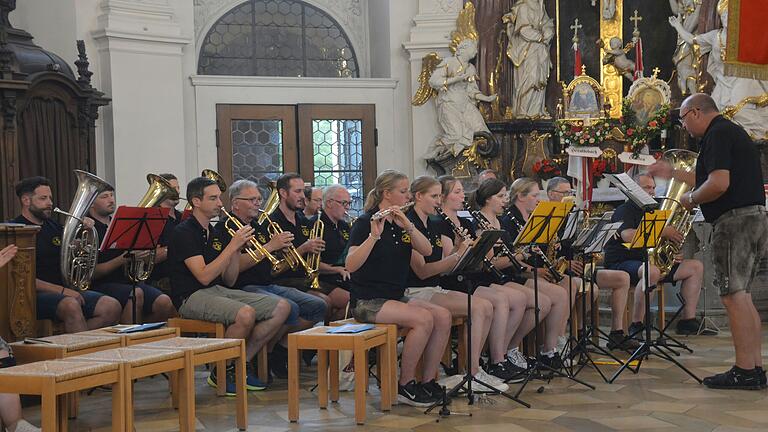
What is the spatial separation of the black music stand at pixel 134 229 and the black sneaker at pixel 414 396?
1.98 meters

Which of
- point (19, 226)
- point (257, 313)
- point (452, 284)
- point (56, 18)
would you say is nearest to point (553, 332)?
point (452, 284)

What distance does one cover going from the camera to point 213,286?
6785 mm

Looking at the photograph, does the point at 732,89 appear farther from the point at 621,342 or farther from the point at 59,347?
the point at 59,347

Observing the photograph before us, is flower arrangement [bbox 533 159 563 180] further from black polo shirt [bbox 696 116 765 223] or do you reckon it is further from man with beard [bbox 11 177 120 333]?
man with beard [bbox 11 177 120 333]

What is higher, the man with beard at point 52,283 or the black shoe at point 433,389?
the man with beard at point 52,283

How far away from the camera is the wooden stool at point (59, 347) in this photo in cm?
533

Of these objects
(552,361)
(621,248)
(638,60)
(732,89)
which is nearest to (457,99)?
(638,60)

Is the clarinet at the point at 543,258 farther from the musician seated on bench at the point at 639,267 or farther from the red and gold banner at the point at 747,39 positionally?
the red and gold banner at the point at 747,39

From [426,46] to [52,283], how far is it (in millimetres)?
6992

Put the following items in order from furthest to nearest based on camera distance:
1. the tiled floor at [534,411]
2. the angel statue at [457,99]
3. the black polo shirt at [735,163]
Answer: the angel statue at [457,99] < the black polo shirt at [735,163] < the tiled floor at [534,411]

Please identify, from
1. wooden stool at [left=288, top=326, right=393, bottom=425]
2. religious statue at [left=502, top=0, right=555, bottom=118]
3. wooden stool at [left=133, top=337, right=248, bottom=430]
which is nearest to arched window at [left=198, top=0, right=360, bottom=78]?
religious statue at [left=502, top=0, right=555, bottom=118]

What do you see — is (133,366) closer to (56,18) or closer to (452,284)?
(452,284)

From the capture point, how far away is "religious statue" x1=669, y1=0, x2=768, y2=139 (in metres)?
11.1

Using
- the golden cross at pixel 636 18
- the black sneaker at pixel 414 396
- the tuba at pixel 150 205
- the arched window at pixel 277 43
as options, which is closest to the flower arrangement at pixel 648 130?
the golden cross at pixel 636 18
